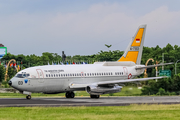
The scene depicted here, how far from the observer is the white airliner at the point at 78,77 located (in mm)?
45406

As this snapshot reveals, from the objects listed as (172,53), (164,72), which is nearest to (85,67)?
(164,72)

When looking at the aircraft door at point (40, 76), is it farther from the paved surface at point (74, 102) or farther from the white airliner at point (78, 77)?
the paved surface at point (74, 102)

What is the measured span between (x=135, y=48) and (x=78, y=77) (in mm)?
13256

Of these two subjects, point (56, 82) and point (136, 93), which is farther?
point (136, 93)

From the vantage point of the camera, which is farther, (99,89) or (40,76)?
(99,89)

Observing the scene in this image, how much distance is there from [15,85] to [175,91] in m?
29.9

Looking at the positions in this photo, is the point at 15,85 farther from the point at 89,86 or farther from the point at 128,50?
the point at 128,50

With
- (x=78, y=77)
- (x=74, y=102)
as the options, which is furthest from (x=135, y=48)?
(x=74, y=102)

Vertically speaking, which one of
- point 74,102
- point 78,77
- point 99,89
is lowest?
point 74,102

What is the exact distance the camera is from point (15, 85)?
145ft

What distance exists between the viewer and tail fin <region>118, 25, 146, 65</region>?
193 ft

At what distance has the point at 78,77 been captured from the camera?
5031 centimetres

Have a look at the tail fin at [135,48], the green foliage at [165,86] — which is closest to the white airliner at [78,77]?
the tail fin at [135,48]

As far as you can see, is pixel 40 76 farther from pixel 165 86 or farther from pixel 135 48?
pixel 165 86
